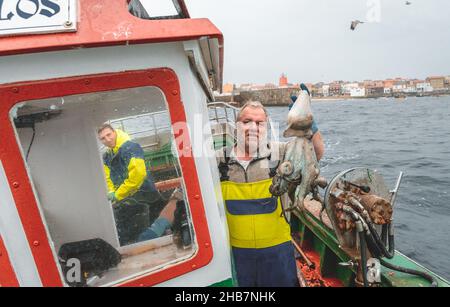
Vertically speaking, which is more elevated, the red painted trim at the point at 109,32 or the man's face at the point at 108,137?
the red painted trim at the point at 109,32

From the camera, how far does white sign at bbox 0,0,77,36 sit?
143 centimetres

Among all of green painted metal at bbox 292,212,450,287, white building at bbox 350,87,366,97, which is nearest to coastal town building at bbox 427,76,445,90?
white building at bbox 350,87,366,97

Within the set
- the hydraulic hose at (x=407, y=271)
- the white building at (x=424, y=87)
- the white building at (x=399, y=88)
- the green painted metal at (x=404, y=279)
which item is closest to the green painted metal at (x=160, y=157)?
the hydraulic hose at (x=407, y=271)

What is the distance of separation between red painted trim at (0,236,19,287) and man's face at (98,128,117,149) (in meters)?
0.90

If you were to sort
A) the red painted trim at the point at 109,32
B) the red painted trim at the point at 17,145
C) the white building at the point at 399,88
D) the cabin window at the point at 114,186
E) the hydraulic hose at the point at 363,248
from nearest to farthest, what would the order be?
the red painted trim at the point at 109,32, the red painted trim at the point at 17,145, the cabin window at the point at 114,186, the hydraulic hose at the point at 363,248, the white building at the point at 399,88

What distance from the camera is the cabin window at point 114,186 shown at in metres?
1.78

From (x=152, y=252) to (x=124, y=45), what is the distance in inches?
47.4

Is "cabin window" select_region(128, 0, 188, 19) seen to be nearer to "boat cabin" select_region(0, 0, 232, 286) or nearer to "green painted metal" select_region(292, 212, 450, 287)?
"boat cabin" select_region(0, 0, 232, 286)

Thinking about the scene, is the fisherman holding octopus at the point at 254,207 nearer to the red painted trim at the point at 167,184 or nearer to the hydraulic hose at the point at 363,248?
the hydraulic hose at the point at 363,248

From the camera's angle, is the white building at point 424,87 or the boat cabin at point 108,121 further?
the white building at point 424,87

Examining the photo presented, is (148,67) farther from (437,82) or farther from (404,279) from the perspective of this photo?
(437,82)

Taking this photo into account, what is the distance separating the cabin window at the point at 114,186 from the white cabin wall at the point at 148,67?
12 centimetres

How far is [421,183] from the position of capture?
12.8 m

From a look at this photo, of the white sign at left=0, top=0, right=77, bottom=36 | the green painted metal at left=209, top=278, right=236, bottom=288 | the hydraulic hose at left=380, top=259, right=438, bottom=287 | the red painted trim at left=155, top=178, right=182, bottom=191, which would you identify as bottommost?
the hydraulic hose at left=380, top=259, right=438, bottom=287
